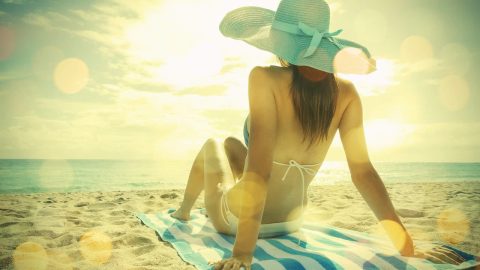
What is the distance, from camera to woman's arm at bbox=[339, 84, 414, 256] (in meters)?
2.02

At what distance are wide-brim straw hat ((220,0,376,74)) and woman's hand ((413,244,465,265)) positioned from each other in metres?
1.27

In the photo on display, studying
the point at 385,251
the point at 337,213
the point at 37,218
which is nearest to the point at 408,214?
the point at 337,213

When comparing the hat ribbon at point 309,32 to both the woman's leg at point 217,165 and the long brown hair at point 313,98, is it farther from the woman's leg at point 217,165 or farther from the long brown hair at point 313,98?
the woman's leg at point 217,165

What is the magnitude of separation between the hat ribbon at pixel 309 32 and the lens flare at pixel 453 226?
258cm

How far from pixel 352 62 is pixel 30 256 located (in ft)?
9.54

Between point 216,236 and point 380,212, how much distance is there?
1455 mm

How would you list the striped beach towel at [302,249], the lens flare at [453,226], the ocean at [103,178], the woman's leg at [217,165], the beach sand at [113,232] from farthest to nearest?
the ocean at [103,178] < the lens flare at [453,226] < the woman's leg at [217,165] < the beach sand at [113,232] < the striped beach towel at [302,249]

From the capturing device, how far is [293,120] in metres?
2.05

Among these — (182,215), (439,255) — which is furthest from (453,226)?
(182,215)

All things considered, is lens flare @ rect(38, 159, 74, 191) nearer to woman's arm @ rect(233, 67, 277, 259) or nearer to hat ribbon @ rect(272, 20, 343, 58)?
woman's arm @ rect(233, 67, 277, 259)

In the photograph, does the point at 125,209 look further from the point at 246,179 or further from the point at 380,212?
the point at 380,212

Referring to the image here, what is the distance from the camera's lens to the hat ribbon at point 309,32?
1822 millimetres

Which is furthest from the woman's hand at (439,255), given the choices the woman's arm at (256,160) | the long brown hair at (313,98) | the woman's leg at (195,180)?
the woman's leg at (195,180)

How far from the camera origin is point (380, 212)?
2.04m
